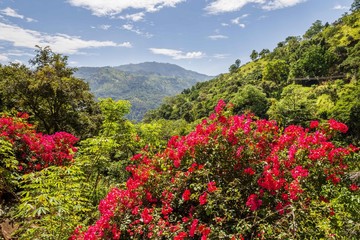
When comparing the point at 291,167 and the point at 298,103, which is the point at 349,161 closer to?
the point at 291,167

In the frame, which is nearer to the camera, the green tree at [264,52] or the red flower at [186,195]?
the red flower at [186,195]

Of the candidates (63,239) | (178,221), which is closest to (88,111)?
(63,239)

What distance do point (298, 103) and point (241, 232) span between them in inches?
1987

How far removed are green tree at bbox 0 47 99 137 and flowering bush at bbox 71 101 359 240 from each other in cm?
1531

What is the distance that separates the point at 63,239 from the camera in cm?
582

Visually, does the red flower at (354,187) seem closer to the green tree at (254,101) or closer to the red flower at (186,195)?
the red flower at (186,195)

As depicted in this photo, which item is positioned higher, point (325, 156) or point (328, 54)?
point (328, 54)

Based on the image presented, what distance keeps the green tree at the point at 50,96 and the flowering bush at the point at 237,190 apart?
50.2ft

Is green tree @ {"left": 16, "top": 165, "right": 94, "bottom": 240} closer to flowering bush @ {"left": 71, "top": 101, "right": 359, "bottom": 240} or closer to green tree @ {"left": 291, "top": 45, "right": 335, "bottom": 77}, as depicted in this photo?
flowering bush @ {"left": 71, "top": 101, "right": 359, "bottom": 240}

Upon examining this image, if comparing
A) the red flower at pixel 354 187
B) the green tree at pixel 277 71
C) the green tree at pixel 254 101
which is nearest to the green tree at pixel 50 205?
the red flower at pixel 354 187

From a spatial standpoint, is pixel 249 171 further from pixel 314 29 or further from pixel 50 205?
pixel 314 29

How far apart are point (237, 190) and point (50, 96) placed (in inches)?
714

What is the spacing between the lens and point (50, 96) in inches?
763

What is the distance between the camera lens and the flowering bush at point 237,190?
15.3 ft
